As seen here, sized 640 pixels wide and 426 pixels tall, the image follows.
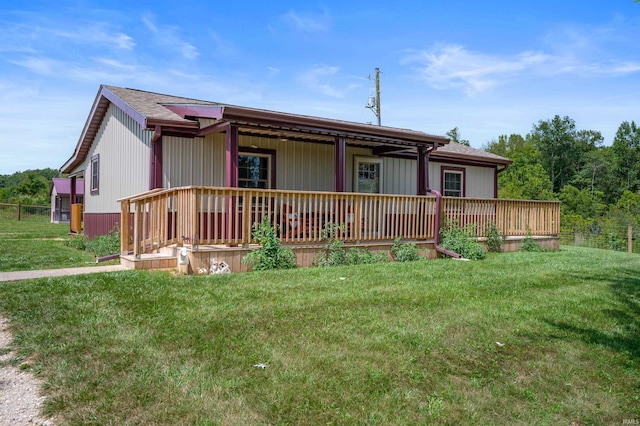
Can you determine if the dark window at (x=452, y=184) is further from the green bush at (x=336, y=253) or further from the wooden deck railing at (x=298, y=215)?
the green bush at (x=336, y=253)

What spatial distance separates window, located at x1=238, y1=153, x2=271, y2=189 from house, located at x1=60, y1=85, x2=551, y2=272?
0.9 inches

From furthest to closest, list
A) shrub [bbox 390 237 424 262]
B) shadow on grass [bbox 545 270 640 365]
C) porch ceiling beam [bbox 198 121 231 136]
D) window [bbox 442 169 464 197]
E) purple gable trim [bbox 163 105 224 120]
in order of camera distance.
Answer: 1. window [bbox 442 169 464 197]
2. shrub [bbox 390 237 424 262]
3. porch ceiling beam [bbox 198 121 231 136]
4. purple gable trim [bbox 163 105 224 120]
5. shadow on grass [bbox 545 270 640 365]

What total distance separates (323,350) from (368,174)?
31.4 feet

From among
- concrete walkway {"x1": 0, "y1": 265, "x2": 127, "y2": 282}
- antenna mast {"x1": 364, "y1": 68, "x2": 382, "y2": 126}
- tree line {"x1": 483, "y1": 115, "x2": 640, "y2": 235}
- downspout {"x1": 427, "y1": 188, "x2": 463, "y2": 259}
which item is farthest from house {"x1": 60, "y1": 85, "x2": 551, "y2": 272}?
tree line {"x1": 483, "y1": 115, "x2": 640, "y2": 235}

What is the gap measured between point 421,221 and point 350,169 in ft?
11.1

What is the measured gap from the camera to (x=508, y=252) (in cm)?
1087

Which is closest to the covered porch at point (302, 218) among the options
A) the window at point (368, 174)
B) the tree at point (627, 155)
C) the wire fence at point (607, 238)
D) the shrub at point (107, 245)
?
the shrub at point (107, 245)

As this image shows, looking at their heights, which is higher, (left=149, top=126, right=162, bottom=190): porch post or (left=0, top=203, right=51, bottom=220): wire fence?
(left=149, top=126, right=162, bottom=190): porch post

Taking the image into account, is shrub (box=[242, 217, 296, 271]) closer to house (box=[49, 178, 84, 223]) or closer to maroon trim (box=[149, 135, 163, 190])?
maroon trim (box=[149, 135, 163, 190])

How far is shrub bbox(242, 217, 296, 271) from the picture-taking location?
23.8 feet

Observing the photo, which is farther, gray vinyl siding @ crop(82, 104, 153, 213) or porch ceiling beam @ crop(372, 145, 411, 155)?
porch ceiling beam @ crop(372, 145, 411, 155)

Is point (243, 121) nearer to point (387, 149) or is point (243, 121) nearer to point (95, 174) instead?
point (387, 149)

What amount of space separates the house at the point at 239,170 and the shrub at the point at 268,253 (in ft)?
0.66

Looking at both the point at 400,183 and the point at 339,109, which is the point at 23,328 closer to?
the point at 400,183
